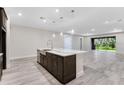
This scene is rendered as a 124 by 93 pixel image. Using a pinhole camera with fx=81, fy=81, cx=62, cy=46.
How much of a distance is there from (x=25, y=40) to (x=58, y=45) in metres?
4.13

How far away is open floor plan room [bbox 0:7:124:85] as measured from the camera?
268 centimetres

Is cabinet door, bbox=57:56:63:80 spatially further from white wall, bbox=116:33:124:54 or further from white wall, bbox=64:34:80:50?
white wall, bbox=116:33:124:54

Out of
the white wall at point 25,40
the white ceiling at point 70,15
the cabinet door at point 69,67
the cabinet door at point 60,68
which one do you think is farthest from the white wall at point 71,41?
the cabinet door at point 60,68

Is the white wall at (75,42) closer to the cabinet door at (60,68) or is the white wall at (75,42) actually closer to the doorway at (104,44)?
the doorway at (104,44)

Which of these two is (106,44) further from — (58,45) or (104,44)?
(58,45)

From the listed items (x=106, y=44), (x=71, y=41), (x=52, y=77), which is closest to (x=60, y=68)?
(x=52, y=77)

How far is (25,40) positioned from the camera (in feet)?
23.4

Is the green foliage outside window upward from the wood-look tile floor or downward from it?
upward

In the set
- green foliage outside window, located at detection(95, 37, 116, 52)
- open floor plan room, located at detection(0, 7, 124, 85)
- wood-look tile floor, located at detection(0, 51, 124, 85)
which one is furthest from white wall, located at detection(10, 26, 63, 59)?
green foliage outside window, located at detection(95, 37, 116, 52)

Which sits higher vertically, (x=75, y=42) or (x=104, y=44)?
(x=75, y=42)

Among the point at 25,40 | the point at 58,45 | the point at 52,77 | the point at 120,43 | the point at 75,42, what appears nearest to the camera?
the point at 52,77

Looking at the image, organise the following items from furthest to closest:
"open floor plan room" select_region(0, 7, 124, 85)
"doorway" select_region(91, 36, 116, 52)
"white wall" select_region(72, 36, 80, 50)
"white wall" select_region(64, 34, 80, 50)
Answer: "white wall" select_region(72, 36, 80, 50), "doorway" select_region(91, 36, 116, 52), "white wall" select_region(64, 34, 80, 50), "open floor plan room" select_region(0, 7, 124, 85)

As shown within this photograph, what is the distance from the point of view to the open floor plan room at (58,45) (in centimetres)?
268
